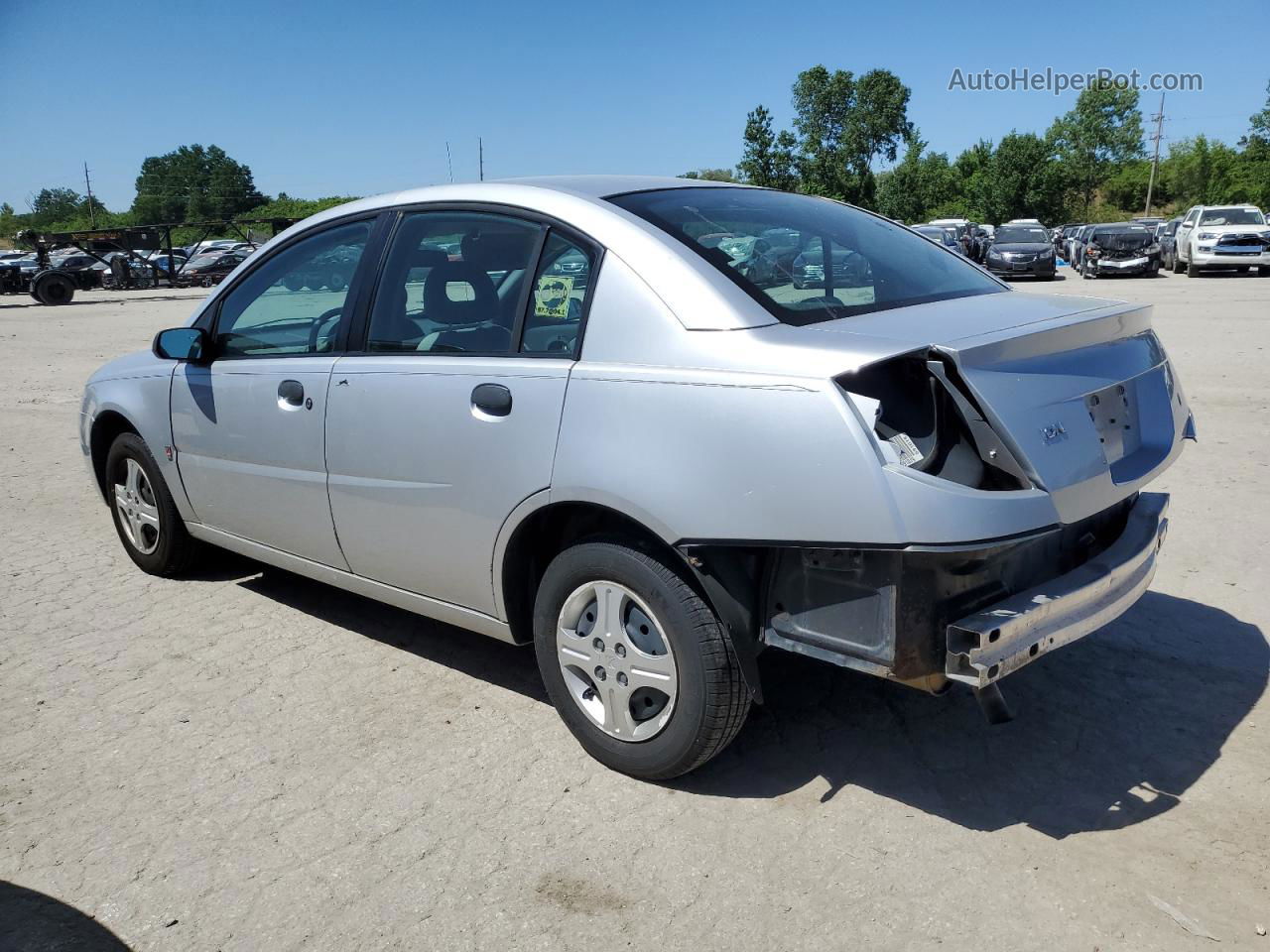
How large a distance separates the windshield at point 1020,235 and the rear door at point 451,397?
28.9 metres

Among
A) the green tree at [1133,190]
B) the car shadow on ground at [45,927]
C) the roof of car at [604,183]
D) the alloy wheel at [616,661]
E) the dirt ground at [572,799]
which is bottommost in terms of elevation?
the car shadow on ground at [45,927]

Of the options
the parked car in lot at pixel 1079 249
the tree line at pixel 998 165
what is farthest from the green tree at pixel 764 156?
the parked car in lot at pixel 1079 249

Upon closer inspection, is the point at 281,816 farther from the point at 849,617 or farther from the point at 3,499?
the point at 3,499

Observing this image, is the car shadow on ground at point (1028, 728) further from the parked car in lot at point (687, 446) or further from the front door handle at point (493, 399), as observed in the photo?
the front door handle at point (493, 399)

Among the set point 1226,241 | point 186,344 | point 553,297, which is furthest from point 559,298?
point 1226,241

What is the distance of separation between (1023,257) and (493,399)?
2868cm

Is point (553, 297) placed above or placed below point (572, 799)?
above

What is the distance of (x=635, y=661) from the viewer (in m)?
3.07

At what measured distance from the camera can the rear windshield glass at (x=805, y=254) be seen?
3.08 meters

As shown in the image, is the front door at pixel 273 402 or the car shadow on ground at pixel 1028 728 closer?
the car shadow on ground at pixel 1028 728

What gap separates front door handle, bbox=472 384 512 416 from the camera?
3234mm

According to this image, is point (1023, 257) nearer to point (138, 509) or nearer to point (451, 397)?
point (138, 509)

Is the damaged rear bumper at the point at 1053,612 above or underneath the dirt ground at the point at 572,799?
above

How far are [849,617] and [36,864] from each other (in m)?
2.34
